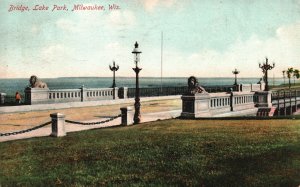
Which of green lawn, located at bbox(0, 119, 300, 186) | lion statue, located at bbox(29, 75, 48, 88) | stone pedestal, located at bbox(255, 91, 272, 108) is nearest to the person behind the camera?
green lawn, located at bbox(0, 119, 300, 186)

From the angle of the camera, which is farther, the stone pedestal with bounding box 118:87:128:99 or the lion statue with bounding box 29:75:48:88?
the stone pedestal with bounding box 118:87:128:99

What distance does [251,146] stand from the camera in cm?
1075

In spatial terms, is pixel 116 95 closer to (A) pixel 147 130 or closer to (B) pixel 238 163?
(A) pixel 147 130

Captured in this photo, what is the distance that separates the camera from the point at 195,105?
18.7 metres

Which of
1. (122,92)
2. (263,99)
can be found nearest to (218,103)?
(263,99)

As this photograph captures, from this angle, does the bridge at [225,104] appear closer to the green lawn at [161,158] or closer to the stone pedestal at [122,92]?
the green lawn at [161,158]

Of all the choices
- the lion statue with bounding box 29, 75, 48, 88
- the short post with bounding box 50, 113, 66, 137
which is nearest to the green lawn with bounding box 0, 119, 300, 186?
the short post with bounding box 50, 113, 66, 137

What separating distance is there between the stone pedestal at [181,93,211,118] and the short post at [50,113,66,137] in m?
6.55

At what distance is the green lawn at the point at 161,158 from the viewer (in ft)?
25.9

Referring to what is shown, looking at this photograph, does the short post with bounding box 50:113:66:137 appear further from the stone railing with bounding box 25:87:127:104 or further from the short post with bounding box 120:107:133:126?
the stone railing with bounding box 25:87:127:104

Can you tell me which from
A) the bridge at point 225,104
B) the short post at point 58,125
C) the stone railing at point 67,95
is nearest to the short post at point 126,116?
the bridge at point 225,104

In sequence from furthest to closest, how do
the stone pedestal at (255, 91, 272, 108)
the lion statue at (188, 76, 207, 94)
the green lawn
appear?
1. the stone pedestal at (255, 91, 272, 108)
2. the lion statue at (188, 76, 207, 94)
3. the green lawn

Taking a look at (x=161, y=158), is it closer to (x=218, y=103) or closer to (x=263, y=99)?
(x=218, y=103)

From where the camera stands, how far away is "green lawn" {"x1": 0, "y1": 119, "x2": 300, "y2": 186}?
311 inches
